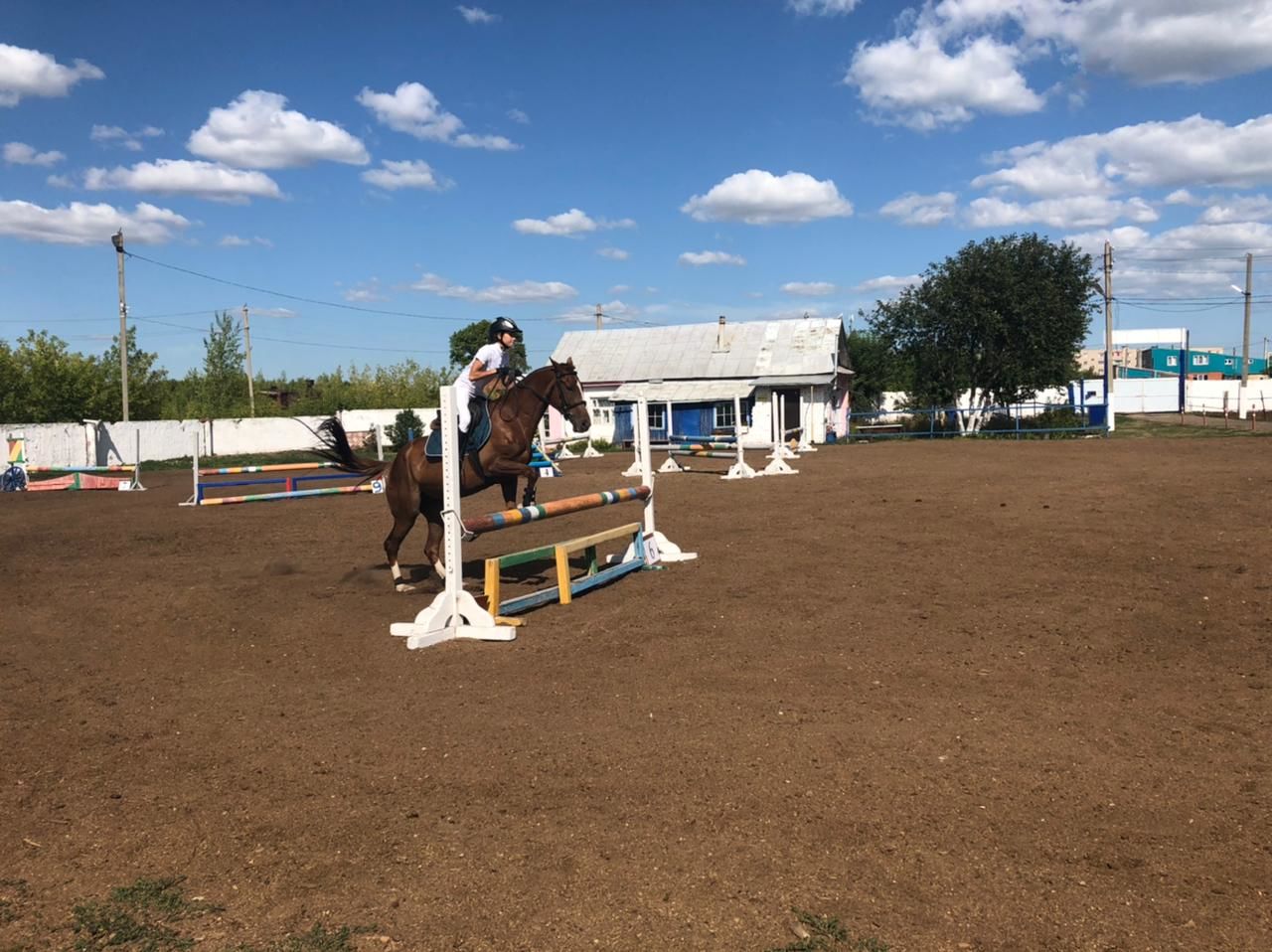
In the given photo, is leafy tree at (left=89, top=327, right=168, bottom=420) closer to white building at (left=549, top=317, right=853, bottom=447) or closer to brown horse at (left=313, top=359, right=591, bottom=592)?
white building at (left=549, top=317, right=853, bottom=447)

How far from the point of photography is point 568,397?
8.44m

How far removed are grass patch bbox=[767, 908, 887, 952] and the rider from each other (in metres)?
6.05

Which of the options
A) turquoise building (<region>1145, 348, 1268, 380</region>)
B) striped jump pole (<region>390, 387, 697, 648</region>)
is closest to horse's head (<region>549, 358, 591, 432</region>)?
striped jump pole (<region>390, 387, 697, 648</region>)

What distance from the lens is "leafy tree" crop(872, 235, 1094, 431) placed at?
36469 millimetres

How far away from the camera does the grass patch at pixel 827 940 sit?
2.62 metres

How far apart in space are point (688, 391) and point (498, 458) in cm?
3053

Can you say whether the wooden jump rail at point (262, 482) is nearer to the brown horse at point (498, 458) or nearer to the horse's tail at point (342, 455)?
the horse's tail at point (342, 455)

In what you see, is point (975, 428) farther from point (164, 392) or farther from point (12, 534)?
point (164, 392)

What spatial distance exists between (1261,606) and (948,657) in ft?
8.97

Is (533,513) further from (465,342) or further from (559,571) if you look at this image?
(465,342)

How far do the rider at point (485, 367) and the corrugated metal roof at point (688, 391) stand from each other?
27.4 meters

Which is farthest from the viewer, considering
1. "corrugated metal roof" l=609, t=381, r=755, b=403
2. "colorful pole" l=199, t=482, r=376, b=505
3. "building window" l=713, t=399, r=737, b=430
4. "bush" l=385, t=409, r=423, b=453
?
"building window" l=713, t=399, r=737, b=430

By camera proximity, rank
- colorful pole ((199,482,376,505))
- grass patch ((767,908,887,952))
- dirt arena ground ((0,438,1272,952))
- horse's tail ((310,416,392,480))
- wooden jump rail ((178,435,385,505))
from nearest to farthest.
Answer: grass patch ((767,908,887,952)) → dirt arena ground ((0,438,1272,952)) → horse's tail ((310,416,392,480)) → wooden jump rail ((178,435,385,505)) → colorful pole ((199,482,376,505))

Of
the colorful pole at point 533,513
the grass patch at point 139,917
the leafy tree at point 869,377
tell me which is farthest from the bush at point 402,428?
the grass patch at point 139,917
